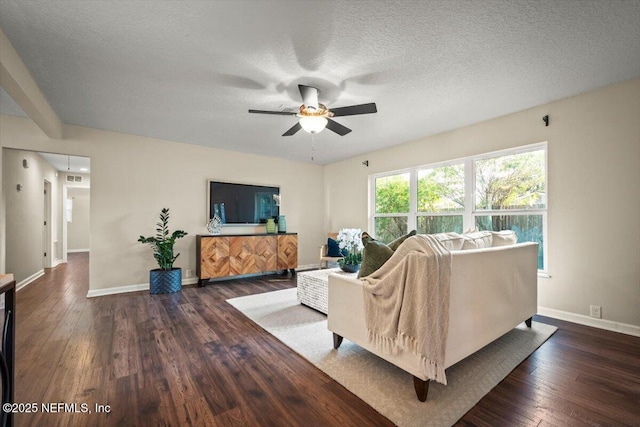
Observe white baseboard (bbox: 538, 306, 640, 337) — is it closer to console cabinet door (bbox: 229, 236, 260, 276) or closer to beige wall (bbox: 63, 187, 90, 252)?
console cabinet door (bbox: 229, 236, 260, 276)

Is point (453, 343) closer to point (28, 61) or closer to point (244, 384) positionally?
point (244, 384)

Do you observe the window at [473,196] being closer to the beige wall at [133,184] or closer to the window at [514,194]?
the window at [514,194]

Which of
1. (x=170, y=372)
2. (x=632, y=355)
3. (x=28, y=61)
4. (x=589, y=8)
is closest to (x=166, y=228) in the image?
(x=28, y=61)

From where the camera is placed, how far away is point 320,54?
2.31m

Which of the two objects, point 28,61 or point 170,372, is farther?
point 28,61

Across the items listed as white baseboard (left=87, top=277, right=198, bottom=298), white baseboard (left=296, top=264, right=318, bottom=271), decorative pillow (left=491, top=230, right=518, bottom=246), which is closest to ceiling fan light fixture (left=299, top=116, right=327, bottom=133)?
decorative pillow (left=491, top=230, right=518, bottom=246)

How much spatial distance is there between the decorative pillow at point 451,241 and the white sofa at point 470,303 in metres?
0.09

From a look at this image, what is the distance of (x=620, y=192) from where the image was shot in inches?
110

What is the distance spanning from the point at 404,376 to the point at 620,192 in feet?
9.54

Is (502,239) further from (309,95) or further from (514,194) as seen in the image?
(309,95)

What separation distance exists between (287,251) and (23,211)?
4551 millimetres

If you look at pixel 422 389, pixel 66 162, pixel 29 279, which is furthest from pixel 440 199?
pixel 66 162

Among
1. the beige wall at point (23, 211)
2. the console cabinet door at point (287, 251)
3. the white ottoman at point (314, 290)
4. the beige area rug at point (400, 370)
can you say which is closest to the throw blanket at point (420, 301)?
the beige area rug at point (400, 370)

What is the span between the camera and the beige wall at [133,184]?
4051mm
